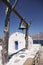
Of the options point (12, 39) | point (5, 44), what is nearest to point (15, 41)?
point (12, 39)

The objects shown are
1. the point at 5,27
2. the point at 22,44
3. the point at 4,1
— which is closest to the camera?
the point at 4,1

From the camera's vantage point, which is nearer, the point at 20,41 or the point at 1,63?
the point at 1,63

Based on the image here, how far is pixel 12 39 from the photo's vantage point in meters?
18.0

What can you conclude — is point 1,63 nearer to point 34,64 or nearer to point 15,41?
point 34,64

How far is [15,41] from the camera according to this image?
18.1m

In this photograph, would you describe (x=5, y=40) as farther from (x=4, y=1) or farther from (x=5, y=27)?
(x=4, y=1)

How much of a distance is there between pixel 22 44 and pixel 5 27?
38.1 feet

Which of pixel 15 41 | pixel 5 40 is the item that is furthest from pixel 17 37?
pixel 5 40

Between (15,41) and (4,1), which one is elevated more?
(4,1)

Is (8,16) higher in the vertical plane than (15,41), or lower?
higher

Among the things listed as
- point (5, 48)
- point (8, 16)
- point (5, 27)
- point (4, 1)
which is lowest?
point (5, 48)

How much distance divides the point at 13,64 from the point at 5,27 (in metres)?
1.80

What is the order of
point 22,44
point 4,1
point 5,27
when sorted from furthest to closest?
point 22,44 < point 5,27 < point 4,1

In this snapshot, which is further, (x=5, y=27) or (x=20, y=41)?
(x=20, y=41)
